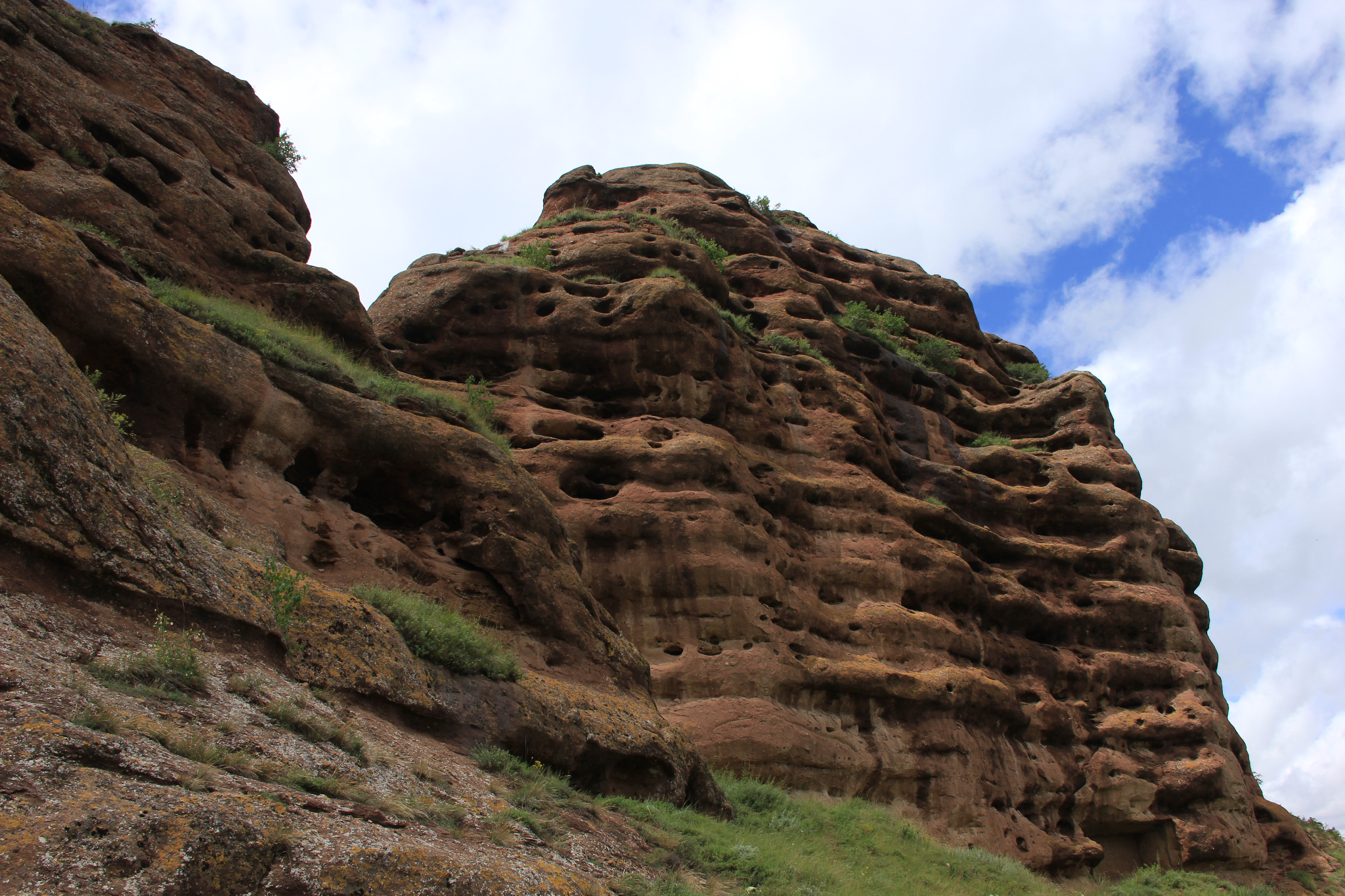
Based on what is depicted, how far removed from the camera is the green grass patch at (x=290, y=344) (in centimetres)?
986

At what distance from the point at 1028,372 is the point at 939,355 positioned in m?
6.41

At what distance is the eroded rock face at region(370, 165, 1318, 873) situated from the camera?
15.3 metres

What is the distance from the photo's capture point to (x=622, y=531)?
1553 cm

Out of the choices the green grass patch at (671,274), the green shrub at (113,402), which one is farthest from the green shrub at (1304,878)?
the green shrub at (113,402)

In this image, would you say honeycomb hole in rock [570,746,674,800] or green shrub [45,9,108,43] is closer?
honeycomb hole in rock [570,746,674,800]

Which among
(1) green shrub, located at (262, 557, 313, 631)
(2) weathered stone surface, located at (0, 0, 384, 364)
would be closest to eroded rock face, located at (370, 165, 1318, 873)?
(2) weathered stone surface, located at (0, 0, 384, 364)

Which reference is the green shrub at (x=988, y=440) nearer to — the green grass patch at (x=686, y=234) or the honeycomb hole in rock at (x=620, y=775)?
the green grass patch at (x=686, y=234)

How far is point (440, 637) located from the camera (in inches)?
324

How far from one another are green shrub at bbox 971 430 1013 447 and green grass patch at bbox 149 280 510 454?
1858 cm

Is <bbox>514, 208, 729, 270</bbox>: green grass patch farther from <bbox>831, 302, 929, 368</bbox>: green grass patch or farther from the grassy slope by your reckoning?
the grassy slope

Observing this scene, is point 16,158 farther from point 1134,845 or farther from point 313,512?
point 1134,845

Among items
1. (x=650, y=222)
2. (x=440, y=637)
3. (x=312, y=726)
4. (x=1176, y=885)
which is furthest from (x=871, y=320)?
(x=312, y=726)

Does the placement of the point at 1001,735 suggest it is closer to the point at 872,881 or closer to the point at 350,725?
the point at 872,881

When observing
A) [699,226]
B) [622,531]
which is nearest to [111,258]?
[622,531]
